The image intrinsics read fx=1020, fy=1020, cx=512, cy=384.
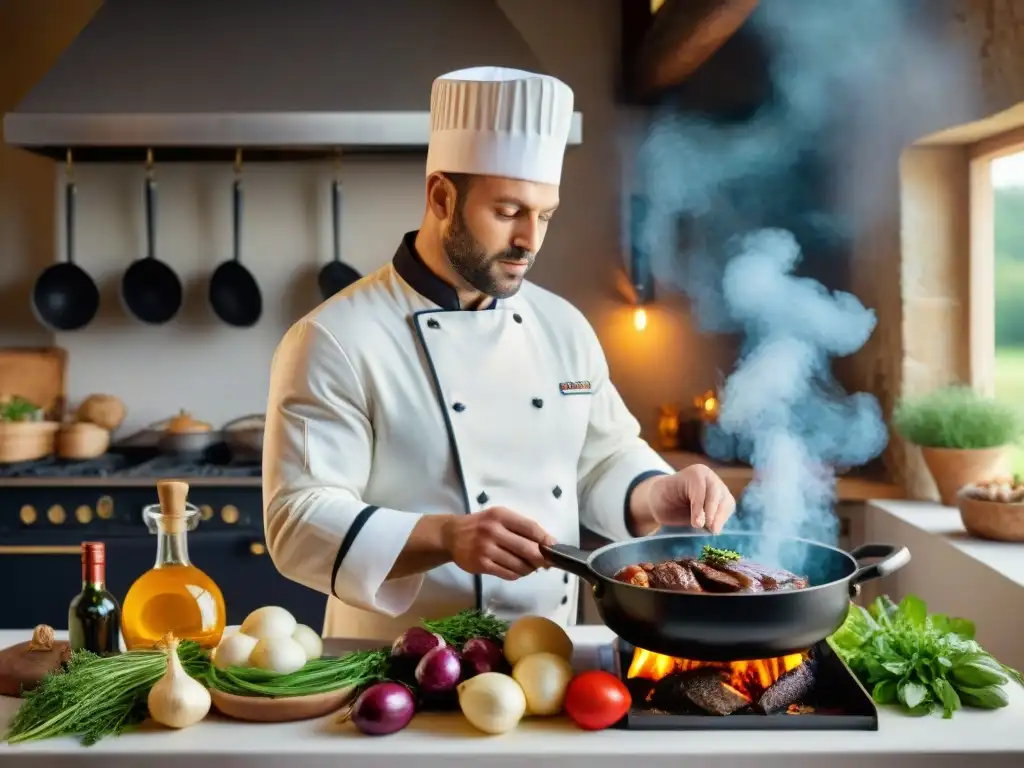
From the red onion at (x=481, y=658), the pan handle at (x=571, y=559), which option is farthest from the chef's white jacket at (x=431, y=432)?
the pan handle at (x=571, y=559)

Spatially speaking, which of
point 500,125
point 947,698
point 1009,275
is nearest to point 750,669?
point 947,698

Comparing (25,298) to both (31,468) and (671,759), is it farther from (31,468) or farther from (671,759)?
(671,759)

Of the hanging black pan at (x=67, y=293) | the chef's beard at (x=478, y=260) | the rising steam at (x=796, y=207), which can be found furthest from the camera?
the hanging black pan at (x=67, y=293)

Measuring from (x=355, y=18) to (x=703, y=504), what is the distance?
2527mm

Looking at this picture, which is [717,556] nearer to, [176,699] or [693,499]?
[693,499]

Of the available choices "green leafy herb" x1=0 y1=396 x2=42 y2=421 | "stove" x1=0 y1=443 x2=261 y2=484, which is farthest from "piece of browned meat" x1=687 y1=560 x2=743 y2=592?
"green leafy herb" x1=0 y1=396 x2=42 y2=421

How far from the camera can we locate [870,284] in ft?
11.2

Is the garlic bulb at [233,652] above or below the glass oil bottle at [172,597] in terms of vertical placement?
below

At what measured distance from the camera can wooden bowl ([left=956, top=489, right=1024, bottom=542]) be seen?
2.39 m

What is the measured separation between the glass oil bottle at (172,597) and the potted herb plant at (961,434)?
2.09 m

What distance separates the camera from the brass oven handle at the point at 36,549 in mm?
3186

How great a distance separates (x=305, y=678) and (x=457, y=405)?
0.61 metres

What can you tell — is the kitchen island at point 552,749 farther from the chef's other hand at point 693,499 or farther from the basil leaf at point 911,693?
the chef's other hand at point 693,499

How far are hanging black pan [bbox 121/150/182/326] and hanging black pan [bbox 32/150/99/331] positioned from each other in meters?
0.13
